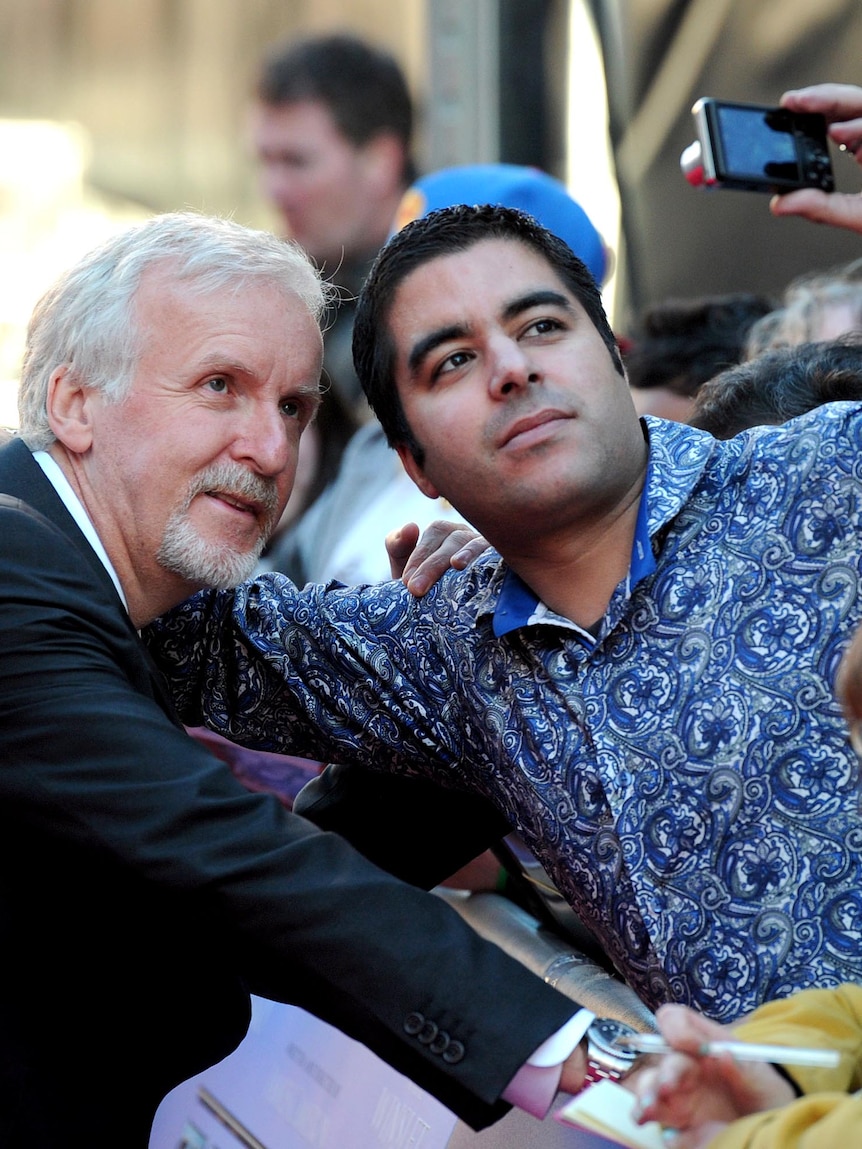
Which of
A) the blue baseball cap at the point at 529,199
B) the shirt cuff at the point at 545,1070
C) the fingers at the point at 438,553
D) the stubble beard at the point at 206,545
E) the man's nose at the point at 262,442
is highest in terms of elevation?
the blue baseball cap at the point at 529,199

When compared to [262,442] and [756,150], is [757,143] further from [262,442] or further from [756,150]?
[262,442]

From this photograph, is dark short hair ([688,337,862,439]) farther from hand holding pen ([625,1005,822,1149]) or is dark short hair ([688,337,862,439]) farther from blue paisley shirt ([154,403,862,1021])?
hand holding pen ([625,1005,822,1149])

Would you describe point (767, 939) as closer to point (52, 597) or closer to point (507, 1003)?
point (507, 1003)

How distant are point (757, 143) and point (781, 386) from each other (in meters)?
0.45

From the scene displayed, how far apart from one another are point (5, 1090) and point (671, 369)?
3.03 m

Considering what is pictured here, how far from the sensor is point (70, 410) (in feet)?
7.95

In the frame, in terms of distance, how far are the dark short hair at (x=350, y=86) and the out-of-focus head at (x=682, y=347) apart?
191 cm

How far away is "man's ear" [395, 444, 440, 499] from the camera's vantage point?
2.52 m

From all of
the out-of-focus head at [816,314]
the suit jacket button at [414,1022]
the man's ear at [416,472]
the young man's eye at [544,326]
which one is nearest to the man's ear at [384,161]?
the out-of-focus head at [816,314]

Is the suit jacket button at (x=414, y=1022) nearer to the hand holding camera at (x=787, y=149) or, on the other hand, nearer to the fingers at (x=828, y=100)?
the hand holding camera at (x=787, y=149)

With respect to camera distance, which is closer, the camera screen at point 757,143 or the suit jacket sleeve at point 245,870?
the suit jacket sleeve at point 245,870

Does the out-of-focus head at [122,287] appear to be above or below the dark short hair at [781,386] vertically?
above

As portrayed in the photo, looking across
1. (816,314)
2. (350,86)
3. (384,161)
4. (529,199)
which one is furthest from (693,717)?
(350,86)

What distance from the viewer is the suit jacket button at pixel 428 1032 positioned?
1837 millimetres
